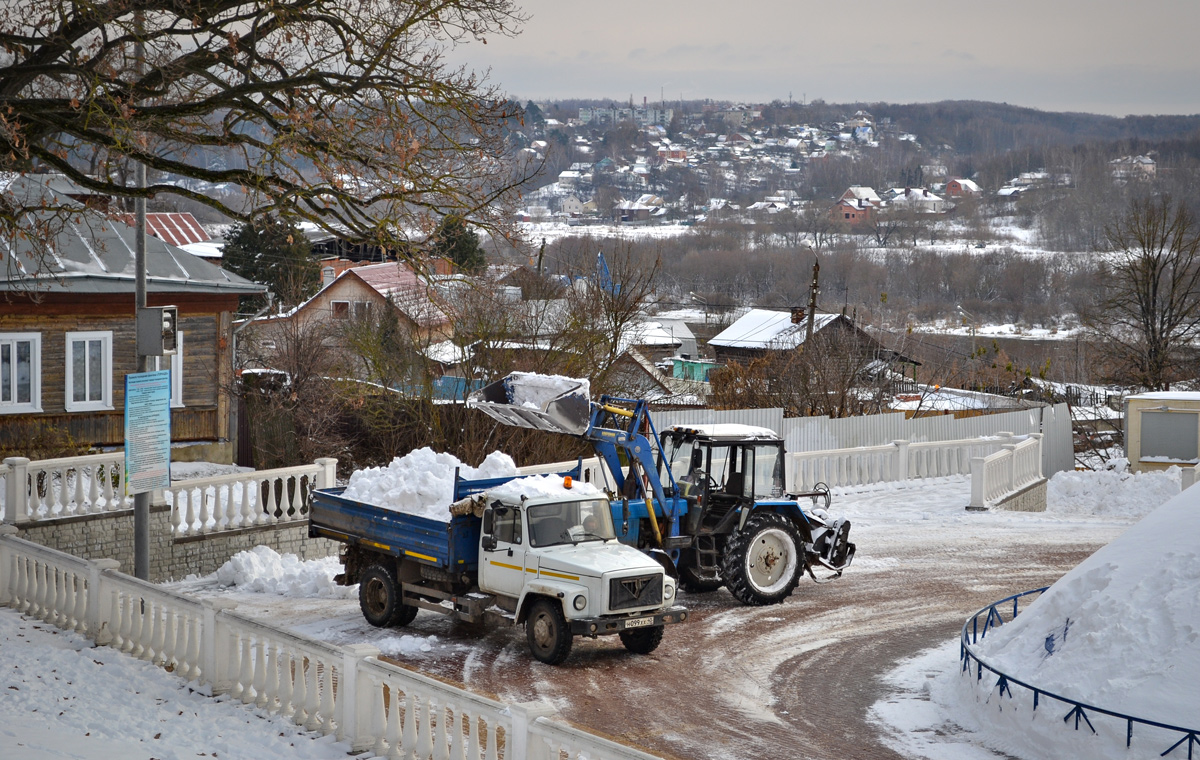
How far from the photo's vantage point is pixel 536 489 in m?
12.8

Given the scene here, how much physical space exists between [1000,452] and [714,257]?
109m

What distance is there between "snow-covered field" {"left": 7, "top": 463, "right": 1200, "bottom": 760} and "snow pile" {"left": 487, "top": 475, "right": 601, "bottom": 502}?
174 centimetres

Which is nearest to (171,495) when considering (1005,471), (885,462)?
(885,462)

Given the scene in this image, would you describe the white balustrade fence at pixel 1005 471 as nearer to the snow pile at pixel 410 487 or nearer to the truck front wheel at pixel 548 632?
the snow pile at pixel 410 487

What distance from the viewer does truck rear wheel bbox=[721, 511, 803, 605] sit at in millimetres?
14734

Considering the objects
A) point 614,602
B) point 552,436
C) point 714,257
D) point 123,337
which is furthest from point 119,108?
point 714,257

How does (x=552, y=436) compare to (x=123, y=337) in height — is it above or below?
below

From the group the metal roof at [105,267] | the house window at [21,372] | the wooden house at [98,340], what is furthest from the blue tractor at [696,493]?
the house window at [21,372]

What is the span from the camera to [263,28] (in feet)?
41.1

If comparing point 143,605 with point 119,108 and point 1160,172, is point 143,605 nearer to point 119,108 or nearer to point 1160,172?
point 119,108

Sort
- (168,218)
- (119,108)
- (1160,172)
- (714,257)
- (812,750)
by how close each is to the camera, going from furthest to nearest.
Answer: (1160,172), (714,257), (168,218), (119,108), (812,750)

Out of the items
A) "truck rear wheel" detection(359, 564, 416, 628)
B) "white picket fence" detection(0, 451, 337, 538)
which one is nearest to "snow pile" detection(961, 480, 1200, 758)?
"truck rear wheel" detection(359, 564, 416, 628)

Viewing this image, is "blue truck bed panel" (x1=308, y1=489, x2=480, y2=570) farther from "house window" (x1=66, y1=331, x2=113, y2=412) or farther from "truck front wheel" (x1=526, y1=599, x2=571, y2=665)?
"house window" (x1=66, y1=331, x2=113, y2=412)

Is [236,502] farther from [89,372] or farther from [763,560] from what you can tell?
[763,560]
